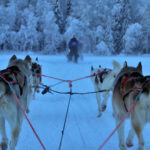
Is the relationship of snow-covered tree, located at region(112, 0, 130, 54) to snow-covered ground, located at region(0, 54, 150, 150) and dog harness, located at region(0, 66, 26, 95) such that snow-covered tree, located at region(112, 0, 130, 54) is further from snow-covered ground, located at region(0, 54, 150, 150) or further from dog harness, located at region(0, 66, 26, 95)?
dog harness, located at region(0, 66, 26, 95)

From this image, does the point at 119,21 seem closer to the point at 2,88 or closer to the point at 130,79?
the point at 130,79

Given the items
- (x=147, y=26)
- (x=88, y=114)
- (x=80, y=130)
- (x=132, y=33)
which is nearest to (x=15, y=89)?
(x=80, y=130)

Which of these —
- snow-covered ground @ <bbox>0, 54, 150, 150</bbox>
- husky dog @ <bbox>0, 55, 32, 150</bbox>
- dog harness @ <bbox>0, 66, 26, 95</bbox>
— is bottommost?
snow-covered ground @ <bbox>0, 54, 150, 150</bbox>

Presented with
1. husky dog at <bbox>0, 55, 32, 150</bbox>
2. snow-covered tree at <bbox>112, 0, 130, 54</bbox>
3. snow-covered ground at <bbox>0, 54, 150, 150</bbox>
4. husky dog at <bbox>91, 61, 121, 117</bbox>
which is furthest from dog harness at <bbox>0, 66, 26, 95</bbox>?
snow-covered tree at <bbox>112, 0, 130, 54</bbox>

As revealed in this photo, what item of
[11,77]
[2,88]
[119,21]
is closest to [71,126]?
[11,77]

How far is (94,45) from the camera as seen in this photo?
26344 mm

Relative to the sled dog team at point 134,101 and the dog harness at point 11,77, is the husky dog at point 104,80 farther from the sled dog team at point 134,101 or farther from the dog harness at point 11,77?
the dog harness at point 11,77

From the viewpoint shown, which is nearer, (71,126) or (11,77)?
(11,77)

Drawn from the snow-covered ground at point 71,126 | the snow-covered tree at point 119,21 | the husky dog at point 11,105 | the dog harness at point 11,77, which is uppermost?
the snow-covered tree at point 119,21

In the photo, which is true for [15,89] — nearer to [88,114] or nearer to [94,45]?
[88,114]

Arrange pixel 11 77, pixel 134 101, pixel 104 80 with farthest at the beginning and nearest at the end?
pixel 104 80 < pixel 11 77 < pixel 134 101

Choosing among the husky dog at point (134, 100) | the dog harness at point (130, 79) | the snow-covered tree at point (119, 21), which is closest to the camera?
the husky dog at point (134, 100)

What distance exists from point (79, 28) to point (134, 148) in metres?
23.7

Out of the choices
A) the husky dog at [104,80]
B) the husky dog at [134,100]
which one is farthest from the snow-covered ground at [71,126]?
the husky dog at [134,100]
